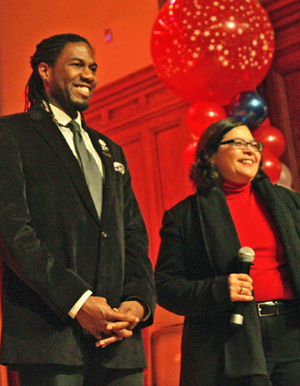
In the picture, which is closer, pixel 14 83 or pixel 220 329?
pixel 220 329

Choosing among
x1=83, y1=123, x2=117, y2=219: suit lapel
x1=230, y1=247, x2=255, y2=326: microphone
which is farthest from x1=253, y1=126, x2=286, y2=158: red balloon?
x1=83, y1=123, x2=117, y2=219: suit lapel

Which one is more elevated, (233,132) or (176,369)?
(233,132)

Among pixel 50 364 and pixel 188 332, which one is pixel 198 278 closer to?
pixel 188 332

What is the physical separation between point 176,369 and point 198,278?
6.39ft

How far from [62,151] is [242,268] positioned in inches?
33.6

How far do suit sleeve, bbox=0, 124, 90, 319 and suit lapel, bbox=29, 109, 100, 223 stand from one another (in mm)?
147

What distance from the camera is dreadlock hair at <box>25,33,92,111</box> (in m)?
1.75

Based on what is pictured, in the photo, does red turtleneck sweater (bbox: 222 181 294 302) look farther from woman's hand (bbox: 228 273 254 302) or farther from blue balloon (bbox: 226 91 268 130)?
blue balloon (bbox: 226 91 268 130)

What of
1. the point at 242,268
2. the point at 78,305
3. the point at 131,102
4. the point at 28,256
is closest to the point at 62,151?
the point at 28,256

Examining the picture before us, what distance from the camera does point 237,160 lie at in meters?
2.35

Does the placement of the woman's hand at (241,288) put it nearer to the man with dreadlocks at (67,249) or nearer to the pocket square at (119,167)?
the man with dreadlocks at (67,249)

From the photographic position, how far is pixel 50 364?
4.40 feet

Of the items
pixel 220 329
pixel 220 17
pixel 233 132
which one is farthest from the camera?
pixel 220 17

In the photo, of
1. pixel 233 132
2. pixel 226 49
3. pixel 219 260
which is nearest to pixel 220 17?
pixel 226 49
